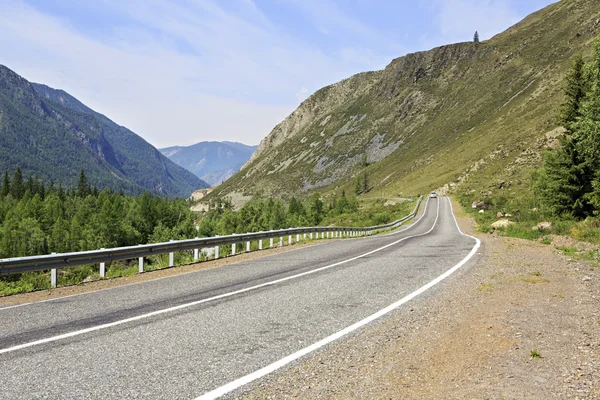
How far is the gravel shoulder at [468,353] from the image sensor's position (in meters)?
4.18

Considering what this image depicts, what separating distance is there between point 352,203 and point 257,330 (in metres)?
91.2

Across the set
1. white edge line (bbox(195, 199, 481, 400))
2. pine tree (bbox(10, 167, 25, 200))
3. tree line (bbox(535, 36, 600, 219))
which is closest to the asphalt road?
white edge line (bbox(195, 199, 481, 400))

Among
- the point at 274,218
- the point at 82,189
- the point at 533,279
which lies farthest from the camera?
the point at 82,189

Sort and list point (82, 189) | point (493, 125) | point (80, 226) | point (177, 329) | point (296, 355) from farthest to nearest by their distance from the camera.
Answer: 1. point (82, 189)
2. point (493, 125)
3. point (80, 226)
4. point (177, 329)
5. point (296, 355)

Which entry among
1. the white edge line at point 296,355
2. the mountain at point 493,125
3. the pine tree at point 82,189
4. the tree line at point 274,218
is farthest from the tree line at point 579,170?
the pine tree at point 82,189

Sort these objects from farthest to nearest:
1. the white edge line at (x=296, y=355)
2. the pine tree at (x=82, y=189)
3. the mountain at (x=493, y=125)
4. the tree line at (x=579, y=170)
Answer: the pine tree at (x=82, y=189)
the mountain at (x=493, y=125)
the tree line at (x=579, y=170)
the white edge line at (x=296, y=355)

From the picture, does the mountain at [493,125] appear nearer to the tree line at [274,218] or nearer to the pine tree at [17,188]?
the tree line at [274,218]

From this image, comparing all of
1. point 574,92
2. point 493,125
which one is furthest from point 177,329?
point 493,125

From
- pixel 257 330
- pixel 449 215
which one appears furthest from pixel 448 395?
pixel 449 215

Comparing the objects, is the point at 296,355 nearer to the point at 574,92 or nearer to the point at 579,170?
the point at 579,170

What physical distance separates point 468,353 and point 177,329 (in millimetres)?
4302

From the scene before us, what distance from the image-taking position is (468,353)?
528cm

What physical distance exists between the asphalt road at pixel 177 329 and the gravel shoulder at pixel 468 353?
651 millimetres

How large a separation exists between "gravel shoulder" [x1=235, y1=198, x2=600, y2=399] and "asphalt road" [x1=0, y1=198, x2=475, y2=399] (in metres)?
0.65
